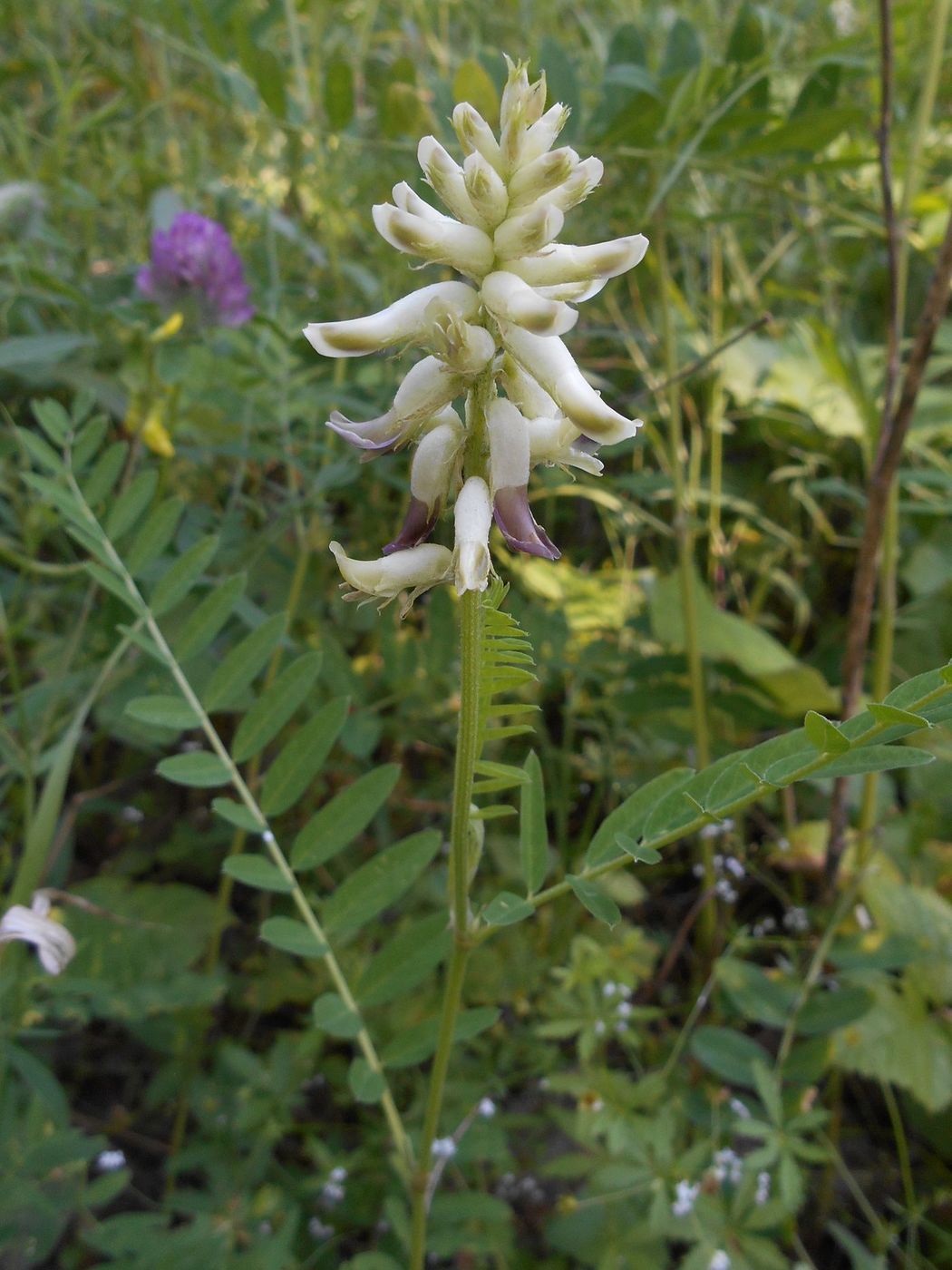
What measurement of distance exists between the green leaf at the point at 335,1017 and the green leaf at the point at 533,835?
247 mm

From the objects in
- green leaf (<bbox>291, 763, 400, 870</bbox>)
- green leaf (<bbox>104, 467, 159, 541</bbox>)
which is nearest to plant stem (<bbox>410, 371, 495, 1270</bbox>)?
green leaf (<bbox>291, 763, 400, 870</bbox>)

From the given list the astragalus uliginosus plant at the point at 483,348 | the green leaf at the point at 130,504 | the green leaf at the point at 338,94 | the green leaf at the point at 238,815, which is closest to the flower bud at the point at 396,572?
the astragalus uliginosus plant at the point at 483,348

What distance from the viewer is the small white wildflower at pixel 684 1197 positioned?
1.23 m

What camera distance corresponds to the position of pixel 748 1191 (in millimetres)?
1313

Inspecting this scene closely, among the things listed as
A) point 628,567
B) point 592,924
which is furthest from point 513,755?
point 628,567

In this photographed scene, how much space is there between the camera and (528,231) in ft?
2.20

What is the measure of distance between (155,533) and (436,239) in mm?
676

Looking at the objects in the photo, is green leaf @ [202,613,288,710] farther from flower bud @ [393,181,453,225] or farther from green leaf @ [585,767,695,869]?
flower bud @ [393,181,453,225]

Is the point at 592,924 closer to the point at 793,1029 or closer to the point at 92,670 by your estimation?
the point at 793,1029

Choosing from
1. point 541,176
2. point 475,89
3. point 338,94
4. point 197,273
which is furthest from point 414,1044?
point 338,94

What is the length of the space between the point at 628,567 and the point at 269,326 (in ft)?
3.01

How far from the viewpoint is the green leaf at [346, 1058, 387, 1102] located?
1014mm

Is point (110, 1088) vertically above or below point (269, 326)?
below

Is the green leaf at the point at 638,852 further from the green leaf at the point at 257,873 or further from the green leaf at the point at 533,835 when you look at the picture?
the green leaf at the point at 257,873
